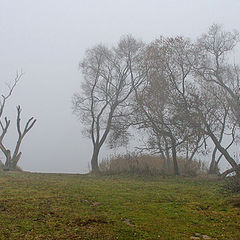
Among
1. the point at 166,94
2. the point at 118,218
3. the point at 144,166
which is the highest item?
the point at 166,94

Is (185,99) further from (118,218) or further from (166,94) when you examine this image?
(118,218)

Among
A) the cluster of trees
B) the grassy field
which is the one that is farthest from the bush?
the grassy field

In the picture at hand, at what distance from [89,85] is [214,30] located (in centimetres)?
1224

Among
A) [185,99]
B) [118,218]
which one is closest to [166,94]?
[185,99]

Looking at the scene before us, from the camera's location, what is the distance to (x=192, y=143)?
652 inches

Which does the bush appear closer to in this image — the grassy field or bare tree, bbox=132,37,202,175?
bare tree, bbox=132,37,202,175

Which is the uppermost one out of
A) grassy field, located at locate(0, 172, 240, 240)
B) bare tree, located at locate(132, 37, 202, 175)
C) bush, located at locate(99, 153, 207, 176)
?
bare tree, located at locate(132, 37, 202, 175)

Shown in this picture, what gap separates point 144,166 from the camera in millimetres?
19547

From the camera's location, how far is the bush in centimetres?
1916

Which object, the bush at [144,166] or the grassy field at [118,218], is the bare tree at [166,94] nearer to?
the bush at [144,166]

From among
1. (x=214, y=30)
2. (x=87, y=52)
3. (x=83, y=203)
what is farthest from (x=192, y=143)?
(x=87, y=52)

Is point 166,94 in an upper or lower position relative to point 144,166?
upper

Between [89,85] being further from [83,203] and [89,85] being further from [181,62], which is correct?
[83,203]

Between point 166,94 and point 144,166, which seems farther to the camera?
point 144,166
